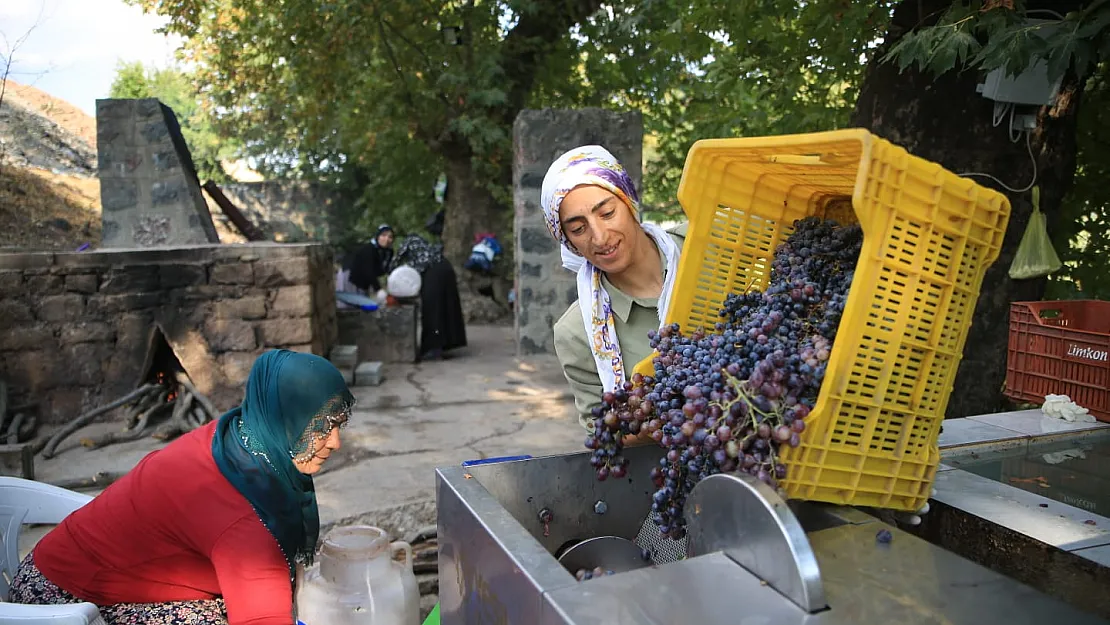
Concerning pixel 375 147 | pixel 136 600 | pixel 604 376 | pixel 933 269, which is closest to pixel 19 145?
pixel 375 147

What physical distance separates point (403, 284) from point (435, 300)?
0.35m

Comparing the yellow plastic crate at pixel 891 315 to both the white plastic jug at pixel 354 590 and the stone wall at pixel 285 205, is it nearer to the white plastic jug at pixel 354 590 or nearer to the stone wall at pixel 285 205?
the white plastic jug at pixel 354 590

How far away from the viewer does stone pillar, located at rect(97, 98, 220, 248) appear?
6.73 metres

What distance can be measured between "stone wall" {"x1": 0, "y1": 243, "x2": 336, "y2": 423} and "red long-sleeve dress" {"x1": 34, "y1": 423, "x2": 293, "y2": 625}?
139 inches

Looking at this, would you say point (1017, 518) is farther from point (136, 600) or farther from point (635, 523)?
point (136, 600)

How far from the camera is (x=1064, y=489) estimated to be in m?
1.80

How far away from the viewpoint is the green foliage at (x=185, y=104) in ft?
49.9

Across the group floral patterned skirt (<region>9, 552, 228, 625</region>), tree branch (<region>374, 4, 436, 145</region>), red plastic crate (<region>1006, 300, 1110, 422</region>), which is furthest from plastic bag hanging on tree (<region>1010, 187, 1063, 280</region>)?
tree branch (<region>374, 4, 436, 145</region>)

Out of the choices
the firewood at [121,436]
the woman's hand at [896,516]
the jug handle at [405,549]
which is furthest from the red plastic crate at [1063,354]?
the firewood at [121,436]

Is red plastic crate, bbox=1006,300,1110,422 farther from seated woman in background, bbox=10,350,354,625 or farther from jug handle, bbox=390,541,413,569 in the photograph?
seated woman in background, bbox=10,350,354,625

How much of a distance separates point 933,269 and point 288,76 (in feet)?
38.5

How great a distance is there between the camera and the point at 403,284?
24.9 feet

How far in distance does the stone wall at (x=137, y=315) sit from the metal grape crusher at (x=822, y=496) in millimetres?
4487

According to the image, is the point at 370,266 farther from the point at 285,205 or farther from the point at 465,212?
the point at 285,205
